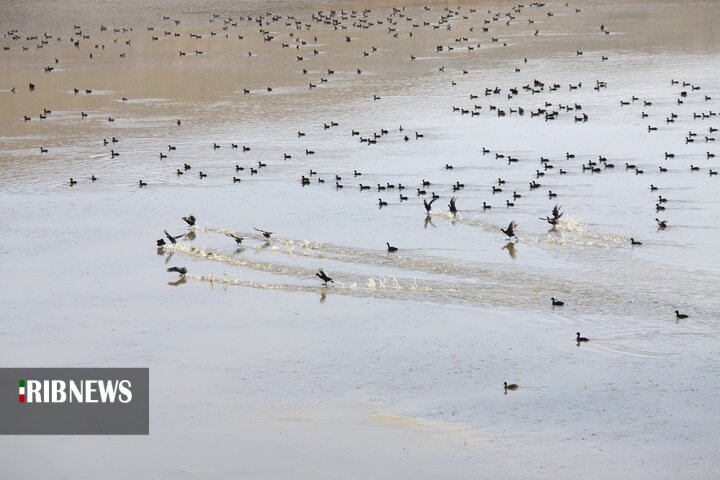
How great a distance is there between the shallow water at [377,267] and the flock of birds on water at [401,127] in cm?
34

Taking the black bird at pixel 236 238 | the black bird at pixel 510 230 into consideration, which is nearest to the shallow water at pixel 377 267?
the black bird at pixel 236 238

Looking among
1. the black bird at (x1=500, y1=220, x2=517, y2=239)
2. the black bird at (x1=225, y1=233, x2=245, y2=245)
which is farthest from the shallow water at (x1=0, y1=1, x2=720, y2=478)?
the black bird at (x1=500, y1=220, x2=517, y2=239)

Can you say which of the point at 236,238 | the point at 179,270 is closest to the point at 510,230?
the point at 236,238

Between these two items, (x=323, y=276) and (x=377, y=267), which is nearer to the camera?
(x=323, y=276)

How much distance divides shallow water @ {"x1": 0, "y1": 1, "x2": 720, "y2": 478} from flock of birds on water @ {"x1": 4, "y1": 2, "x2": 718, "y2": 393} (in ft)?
1.13

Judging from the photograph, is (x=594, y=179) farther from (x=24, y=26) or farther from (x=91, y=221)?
(x=24, y=26)

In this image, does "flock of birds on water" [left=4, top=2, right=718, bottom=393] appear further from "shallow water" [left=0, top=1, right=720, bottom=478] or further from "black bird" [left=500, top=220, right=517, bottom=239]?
"shallow water" [left=0, top=1, right=720, bottom=478]

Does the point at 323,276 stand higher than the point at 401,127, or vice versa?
the point at 401,127

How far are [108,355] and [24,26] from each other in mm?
71989

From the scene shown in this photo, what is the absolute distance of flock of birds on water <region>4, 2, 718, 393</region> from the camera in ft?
143

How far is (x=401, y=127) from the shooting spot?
57.1 m

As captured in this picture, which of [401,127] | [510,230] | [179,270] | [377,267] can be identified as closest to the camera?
[377,267]

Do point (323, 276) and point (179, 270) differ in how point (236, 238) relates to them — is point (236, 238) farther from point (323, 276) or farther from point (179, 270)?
point (323, 276)

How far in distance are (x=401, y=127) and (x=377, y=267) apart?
21.1 meters
